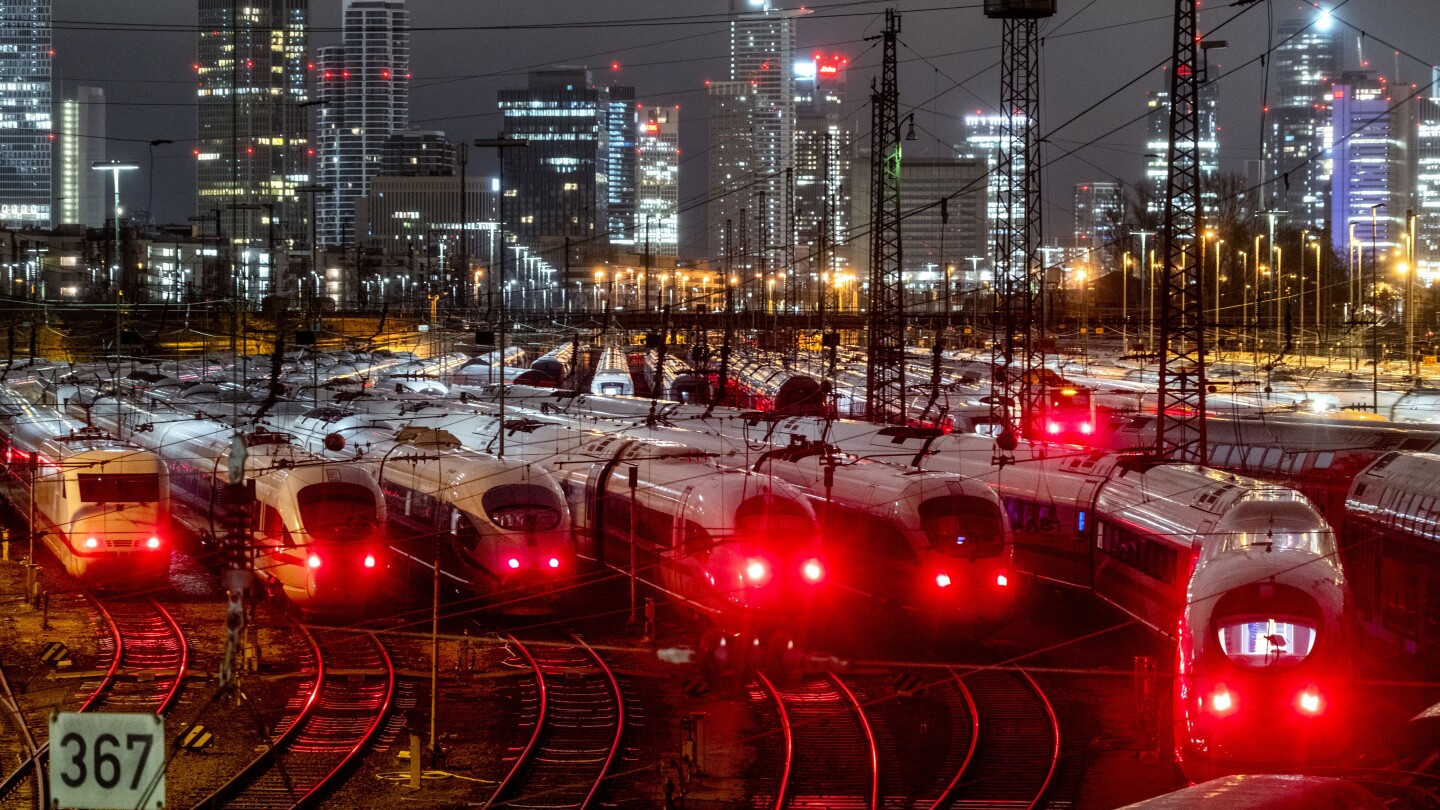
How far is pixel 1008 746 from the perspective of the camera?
15461 mm

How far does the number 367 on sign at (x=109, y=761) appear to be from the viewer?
347 inches

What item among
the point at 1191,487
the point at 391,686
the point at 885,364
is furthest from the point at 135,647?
the point at 885,364

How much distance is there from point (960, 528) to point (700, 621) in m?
3.63

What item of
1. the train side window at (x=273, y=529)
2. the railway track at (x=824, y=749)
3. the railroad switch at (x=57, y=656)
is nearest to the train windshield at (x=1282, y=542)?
the railway track at (x=824, y=749)

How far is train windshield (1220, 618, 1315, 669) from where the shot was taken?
13.7m

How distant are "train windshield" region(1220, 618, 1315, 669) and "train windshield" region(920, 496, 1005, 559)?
17.6 ft

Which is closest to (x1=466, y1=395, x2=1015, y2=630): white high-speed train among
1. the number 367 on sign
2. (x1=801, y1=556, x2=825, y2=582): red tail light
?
(x1=801, y1=556, x2=825, y2=582): red tail light

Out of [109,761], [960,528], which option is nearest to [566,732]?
[960,528]

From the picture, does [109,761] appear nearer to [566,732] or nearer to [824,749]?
[566,732]

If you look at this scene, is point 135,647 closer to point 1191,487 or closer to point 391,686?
point 391,686

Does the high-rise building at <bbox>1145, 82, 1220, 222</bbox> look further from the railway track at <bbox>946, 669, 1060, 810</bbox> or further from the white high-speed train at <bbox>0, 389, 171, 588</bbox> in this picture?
the white high-speed train at <bbox>0, 389, 171, 588</bbox>

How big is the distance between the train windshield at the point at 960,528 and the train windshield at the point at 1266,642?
5.36m

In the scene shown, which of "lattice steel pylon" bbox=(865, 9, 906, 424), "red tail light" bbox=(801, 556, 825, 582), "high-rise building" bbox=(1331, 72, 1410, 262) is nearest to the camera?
"red tail light" bbox=(801, 556, 825, 582)

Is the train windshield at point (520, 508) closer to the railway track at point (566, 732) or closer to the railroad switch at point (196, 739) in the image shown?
the railway track at point (566, 732)
